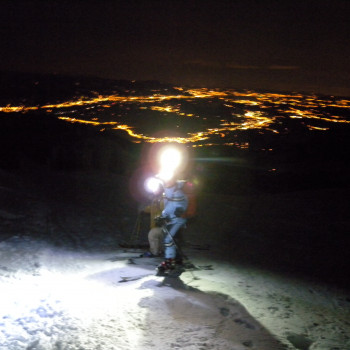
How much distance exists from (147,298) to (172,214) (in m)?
1.45

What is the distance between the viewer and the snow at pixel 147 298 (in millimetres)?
4156

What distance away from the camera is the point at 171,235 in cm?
623

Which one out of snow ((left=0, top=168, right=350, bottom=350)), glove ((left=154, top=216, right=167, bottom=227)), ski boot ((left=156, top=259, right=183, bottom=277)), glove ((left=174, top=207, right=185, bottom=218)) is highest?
glove ((left=174, top=207, right=185, bottom=218))

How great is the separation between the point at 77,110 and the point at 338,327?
24319 millimetres

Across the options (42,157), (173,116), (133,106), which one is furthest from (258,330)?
(133,106)

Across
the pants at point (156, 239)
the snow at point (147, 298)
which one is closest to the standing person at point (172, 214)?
the snow at point (147, 298)

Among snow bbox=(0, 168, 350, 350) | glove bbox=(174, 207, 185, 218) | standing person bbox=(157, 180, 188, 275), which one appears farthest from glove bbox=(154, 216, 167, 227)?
snow bbox=(0, 168, 350, 350)

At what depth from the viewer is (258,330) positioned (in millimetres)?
4438

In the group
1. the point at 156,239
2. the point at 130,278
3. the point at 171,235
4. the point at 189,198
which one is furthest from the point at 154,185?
the point at 130,278

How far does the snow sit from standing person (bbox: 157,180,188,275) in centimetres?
26

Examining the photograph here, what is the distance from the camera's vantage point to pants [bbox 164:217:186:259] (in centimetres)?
617

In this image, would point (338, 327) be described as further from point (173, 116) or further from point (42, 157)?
point (173, 116)

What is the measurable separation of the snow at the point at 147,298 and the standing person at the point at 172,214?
0.87 feet

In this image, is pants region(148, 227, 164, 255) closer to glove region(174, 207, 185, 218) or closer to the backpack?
the backpack
